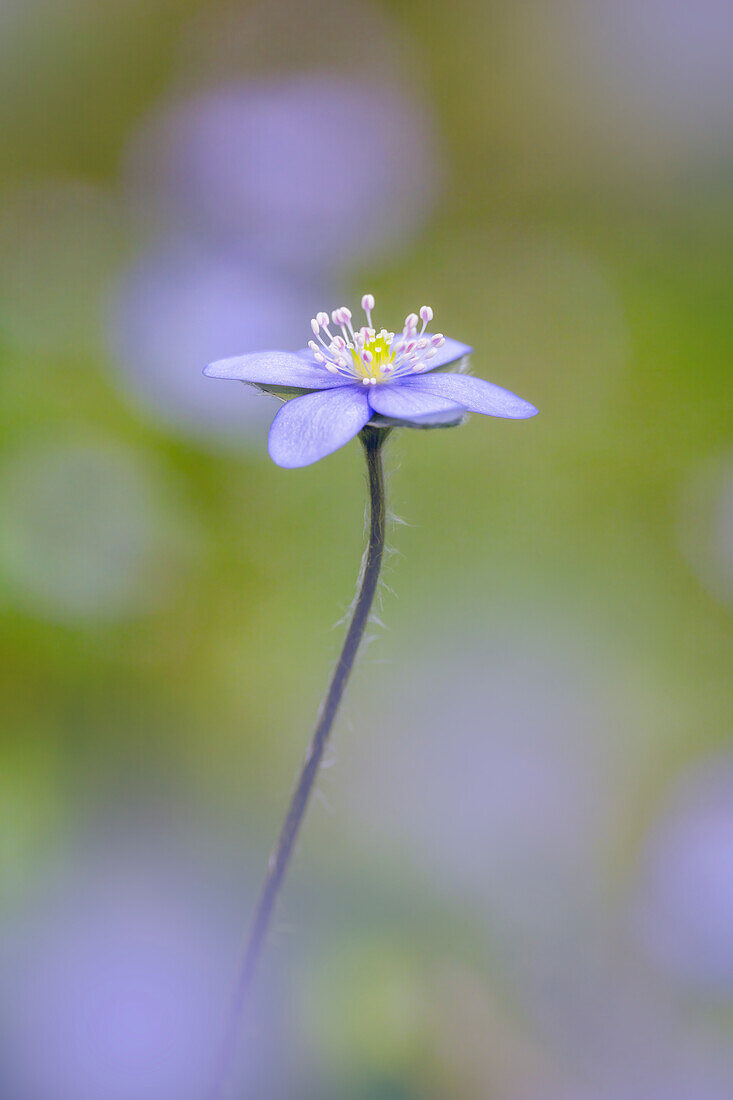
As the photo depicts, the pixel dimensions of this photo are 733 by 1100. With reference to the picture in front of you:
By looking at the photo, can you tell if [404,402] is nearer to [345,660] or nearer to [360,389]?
[360,389]

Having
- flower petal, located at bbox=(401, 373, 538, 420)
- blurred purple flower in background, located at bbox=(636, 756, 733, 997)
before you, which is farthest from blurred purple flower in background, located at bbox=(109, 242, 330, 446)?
blurred purple flower in background, located at bbox=(636, 756, 733, 997)

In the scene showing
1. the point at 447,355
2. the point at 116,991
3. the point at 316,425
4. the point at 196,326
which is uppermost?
the point at 196,326

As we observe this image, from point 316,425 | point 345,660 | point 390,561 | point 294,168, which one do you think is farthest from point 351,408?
point 294,168

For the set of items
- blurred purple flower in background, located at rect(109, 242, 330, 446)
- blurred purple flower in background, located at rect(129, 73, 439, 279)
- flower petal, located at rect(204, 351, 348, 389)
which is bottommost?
flower petal, located at rect(204, 351, 348, 389)

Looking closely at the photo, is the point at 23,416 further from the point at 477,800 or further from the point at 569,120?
the point at 569,120

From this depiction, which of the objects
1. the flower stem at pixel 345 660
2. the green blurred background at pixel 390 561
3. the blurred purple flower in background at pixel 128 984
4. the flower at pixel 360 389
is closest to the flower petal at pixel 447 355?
the flower at pixel 360 389

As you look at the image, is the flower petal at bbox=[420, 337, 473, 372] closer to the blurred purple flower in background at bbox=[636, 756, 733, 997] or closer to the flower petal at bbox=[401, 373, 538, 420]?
the flower petal at bbox=[401, 373, 538, 420]
